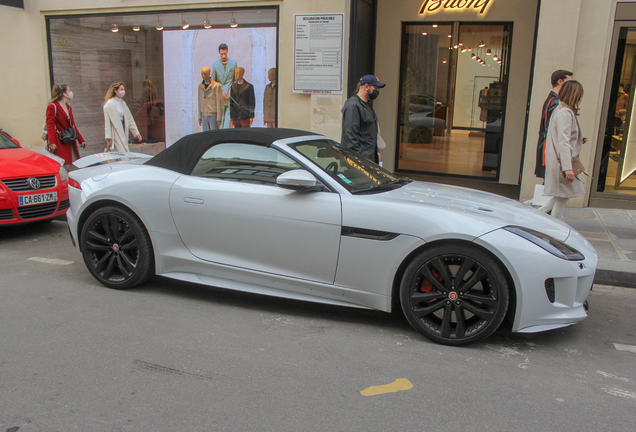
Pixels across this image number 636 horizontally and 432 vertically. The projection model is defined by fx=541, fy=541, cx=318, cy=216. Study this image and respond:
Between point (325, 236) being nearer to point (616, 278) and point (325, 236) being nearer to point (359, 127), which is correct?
point (359, 127)

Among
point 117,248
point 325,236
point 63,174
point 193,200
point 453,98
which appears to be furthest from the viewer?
point 453,98

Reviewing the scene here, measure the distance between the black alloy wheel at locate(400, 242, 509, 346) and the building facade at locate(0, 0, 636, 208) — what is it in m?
5.46

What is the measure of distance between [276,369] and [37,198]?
4663 millimetres

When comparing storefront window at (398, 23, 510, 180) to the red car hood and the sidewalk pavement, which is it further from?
the red car hood

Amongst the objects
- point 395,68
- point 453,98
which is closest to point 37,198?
point 395,68

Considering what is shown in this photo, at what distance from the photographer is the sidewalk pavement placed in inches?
216

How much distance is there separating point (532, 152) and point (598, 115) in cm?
117

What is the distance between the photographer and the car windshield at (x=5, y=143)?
748cm

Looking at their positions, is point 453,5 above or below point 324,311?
above

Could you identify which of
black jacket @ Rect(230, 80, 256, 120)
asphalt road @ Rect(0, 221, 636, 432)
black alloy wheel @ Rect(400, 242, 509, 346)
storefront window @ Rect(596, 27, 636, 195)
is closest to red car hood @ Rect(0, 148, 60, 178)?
asphalt road @ Rect(0, 221, 636, 432)

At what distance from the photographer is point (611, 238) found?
6.82 metres

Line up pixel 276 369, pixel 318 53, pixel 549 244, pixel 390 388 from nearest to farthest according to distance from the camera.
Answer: pixel 390 388 < pixel 276 369 < pixel 549 244 < pixel 318 53

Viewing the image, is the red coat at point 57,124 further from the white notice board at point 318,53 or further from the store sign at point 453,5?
the store sign at point 453,5

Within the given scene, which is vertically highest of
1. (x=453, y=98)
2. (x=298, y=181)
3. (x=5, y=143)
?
(x=453, y=98)
